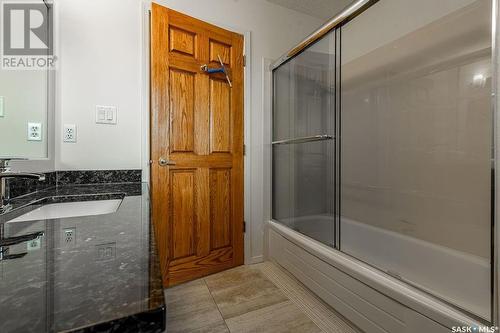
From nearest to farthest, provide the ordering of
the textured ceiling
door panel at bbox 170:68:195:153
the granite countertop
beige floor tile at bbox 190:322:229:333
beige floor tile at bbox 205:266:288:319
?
the granite countertop < beige floor tile at bbox 190:322:229:333 < beige floor tile at bbox 205:266:288:319 < door panel at bbox 170:68:195:153 < the textured ceiling

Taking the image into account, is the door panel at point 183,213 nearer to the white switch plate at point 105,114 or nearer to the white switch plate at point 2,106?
the white switch plate at point 105,114

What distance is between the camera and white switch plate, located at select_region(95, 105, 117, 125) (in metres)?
1.59

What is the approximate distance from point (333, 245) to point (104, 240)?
1386mm

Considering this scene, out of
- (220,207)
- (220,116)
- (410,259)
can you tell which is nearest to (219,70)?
(220,116)

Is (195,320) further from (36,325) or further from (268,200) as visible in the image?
(36,325)

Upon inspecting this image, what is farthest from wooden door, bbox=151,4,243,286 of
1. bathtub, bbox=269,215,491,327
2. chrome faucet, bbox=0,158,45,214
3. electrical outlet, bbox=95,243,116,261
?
electrical outlet, bbox=95,243,116,261

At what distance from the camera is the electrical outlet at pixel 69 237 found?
Result: 454 mm

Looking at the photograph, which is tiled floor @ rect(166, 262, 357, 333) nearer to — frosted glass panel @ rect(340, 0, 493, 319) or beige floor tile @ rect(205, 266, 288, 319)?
beige floor tile @ rect(205, 266, 288, 319)

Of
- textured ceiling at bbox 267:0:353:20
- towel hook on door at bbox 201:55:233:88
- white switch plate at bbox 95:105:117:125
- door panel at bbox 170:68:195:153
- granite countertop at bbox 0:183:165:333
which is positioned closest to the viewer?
granite countertop at bbox 0:183:165:333

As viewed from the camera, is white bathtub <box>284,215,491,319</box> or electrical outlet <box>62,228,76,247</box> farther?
white bathtub <box>284,215,491,319</box>

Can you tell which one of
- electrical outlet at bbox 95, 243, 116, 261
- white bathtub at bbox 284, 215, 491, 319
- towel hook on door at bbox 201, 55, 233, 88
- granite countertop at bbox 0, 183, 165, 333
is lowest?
white bathtub at bbox 284, 215, 491, 319

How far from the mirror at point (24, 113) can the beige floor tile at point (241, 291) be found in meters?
1.35

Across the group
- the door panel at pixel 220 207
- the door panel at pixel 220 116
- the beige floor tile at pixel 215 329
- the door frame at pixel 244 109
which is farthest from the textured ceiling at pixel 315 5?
the beige floor tile at pixel 215 329

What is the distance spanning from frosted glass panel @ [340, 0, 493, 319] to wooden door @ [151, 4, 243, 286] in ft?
2.92
